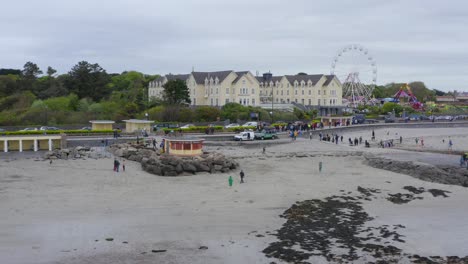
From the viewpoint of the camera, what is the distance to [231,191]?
94.0 feet

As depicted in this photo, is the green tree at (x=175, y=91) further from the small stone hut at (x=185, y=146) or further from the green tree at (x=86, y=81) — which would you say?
the small stone hut at (x=185, y=146)

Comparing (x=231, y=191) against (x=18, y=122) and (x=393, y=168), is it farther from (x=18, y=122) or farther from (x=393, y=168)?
(x=18, y=122)

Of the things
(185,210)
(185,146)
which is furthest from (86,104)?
(185,210)

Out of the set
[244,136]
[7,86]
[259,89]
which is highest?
[7,86]

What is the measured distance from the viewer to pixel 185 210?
24.1 meters

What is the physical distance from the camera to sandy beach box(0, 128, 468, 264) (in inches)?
729

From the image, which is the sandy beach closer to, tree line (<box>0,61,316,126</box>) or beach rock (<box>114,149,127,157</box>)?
beach rock (<box>114,149,127,157</box>)

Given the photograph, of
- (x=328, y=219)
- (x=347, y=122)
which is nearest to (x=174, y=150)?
(x=328, y=219)

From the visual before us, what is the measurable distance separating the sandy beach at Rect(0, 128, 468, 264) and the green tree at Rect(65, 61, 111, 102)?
42.6 meters

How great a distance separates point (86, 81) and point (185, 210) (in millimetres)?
61728

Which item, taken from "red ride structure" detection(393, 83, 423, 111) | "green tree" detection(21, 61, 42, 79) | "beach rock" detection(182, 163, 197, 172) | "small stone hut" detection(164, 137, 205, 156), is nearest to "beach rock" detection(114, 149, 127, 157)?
"small stone hut" detection(164, 137, 205, 156)

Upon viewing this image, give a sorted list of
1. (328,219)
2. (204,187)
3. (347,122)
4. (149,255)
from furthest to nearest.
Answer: (347,122) < (204,187) < (328,219) < (149,255)

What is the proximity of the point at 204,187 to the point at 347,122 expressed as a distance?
4838 centimetres

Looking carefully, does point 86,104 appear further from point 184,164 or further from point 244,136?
point 184,164
